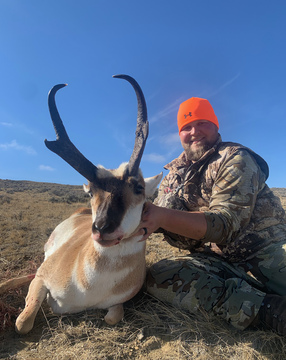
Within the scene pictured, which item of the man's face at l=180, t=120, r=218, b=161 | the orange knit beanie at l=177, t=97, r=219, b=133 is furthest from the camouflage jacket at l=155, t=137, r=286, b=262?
the orange knit beanie at l=177, t=97, r=219, b=133

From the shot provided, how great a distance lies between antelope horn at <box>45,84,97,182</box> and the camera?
10.2 ft

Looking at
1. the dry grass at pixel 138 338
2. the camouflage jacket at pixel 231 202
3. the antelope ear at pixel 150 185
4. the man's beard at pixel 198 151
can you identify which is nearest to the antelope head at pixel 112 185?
the antelope ear at pixel 150 185

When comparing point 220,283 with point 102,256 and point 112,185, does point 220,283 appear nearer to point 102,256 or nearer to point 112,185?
point 102,256

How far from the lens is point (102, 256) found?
10.4ft

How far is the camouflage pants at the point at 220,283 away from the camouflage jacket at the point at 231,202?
0.24 m

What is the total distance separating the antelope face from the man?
27 cm

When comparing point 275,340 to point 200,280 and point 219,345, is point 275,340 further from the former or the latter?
point 200,280

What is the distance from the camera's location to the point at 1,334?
3.14 meters

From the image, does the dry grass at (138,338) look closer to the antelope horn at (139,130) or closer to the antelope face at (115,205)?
Answer: the antelope face at (115,205)

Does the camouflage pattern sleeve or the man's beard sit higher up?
the man's beard

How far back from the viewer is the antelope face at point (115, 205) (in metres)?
2.62

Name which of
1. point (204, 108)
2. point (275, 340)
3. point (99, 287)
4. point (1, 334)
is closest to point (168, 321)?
point (99, 287)

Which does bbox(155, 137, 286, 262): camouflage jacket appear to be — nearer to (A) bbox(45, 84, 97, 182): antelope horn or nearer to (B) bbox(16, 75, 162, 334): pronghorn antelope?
(B) bbox(16, 75, 162, 334): pronghorn antelope

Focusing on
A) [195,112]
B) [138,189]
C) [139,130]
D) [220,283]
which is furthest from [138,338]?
[195,112]
